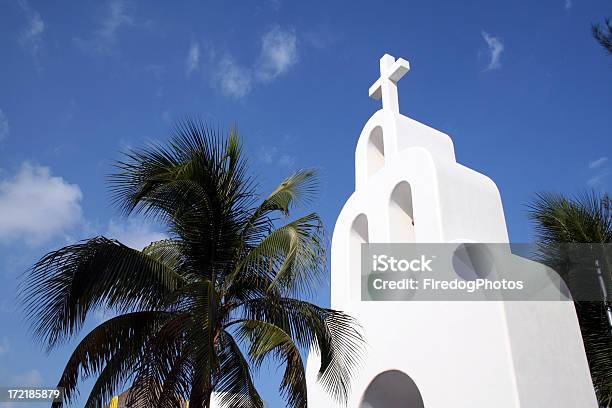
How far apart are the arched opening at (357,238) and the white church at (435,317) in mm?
23

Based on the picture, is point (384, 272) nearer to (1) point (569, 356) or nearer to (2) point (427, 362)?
(2) point (427, 362)

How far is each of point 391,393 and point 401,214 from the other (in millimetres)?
3344

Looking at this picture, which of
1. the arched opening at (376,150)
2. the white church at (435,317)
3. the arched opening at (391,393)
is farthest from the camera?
the arched opening at (376,150)

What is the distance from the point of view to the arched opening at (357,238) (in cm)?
1196

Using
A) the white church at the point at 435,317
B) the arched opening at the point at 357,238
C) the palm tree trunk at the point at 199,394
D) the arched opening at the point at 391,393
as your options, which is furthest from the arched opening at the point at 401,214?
the palm tree trunk at the point at 199,394

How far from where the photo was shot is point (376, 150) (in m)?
13.3

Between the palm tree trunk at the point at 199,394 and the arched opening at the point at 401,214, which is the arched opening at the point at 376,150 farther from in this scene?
the palm tree trunk at the point at 199,394

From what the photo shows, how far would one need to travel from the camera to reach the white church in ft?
25.9

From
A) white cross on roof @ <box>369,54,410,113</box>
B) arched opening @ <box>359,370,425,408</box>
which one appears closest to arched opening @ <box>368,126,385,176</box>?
white cross on roof @ <box>369,54,410,113</box>

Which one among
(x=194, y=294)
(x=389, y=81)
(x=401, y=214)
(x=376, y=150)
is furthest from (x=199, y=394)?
(x=389, y=81)

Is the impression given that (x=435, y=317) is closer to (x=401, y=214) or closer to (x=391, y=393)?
(x=391, y=393)

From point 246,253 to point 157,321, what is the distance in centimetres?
159

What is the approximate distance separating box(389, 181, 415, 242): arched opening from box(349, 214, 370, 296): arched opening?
1.01 meters

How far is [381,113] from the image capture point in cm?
1291
